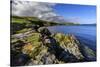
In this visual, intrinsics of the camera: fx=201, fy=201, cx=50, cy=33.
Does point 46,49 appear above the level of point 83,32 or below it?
below

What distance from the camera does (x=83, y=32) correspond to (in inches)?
101

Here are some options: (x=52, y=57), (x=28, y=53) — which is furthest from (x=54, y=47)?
(x=28, y=53)

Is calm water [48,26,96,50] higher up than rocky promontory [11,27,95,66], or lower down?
higher up

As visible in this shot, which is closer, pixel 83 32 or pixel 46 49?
pixel 46 49

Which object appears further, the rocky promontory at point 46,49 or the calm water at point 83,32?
the calm water at point 83,32

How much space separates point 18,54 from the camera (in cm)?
229

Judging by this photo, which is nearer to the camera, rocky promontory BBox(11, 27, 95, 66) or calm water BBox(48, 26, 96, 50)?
rocky promontory BBox(11, 27, 95, 66)

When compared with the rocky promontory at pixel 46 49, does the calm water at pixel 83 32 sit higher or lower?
higher

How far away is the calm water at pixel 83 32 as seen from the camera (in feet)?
8.17

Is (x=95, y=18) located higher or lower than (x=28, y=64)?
higher

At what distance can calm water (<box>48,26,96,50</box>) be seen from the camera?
8.17 feet
